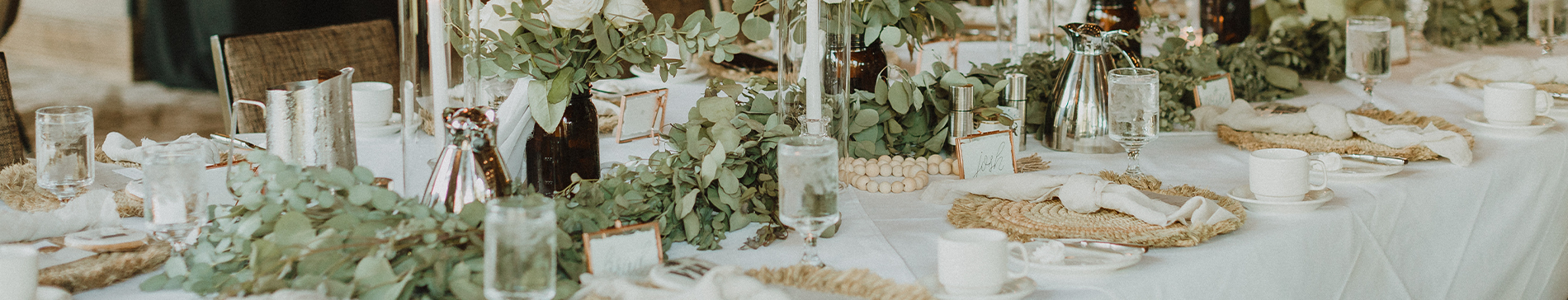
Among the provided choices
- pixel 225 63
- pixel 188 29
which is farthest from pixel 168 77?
pixel 225 63

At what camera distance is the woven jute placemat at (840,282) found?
897 mm

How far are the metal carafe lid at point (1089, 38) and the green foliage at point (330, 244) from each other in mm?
897

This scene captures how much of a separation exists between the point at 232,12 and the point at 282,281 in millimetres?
4148

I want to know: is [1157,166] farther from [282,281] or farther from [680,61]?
[282,281]

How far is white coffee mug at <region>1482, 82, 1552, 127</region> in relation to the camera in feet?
5.49

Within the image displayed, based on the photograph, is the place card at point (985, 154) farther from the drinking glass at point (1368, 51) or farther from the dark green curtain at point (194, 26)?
the dark green curtain at point (194, 26)

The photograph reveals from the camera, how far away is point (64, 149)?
1.21 metres

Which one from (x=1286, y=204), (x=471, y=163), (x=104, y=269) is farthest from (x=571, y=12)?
(x=1286, y=204)

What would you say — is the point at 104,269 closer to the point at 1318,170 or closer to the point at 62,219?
the point at 62,219

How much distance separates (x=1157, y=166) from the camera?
4.95 ft

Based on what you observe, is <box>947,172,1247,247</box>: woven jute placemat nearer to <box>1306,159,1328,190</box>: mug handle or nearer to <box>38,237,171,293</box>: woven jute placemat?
<box>1306,159,1328,190</box>: mug handle

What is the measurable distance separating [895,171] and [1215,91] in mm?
749

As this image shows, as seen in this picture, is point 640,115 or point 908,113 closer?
point 908,113

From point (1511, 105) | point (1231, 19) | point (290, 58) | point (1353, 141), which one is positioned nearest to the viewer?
point (1353, 141)
